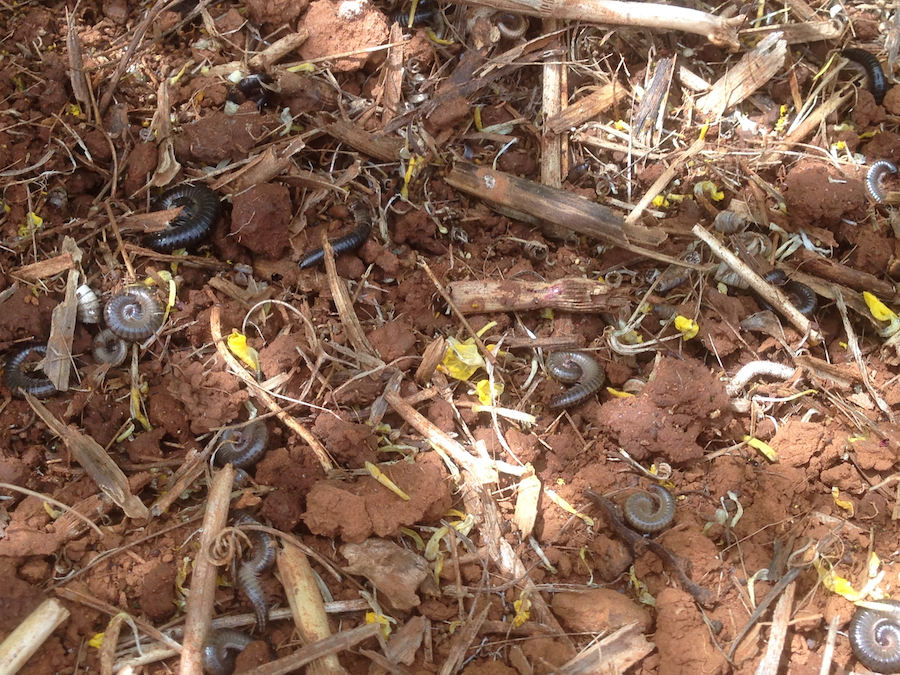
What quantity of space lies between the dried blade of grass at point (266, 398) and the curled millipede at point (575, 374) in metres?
1.31

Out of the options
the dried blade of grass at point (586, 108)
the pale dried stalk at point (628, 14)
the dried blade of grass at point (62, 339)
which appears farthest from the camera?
the dried blade of grass at point (586, 108)

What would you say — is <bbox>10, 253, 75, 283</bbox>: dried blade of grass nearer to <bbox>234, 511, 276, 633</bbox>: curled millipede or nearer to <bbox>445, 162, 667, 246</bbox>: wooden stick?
<bbox>234, 511, 276, 633</bbox>: curled millipede

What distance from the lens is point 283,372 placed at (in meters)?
3.58

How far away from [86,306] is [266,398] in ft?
3.78

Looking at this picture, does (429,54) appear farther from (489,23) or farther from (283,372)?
(283,372)

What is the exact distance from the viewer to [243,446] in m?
3.40

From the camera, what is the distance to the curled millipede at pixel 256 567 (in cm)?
301

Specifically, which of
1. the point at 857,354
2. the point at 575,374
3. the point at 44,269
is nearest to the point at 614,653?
the point at 575,374

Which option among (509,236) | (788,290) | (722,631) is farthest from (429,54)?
(722,631)

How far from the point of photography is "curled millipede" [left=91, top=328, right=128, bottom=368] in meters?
3.53

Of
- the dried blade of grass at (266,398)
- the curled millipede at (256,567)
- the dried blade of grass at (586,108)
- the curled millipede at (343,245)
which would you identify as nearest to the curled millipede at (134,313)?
the dried blade of grass at (266,398)

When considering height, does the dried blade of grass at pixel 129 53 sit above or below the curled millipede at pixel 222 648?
above

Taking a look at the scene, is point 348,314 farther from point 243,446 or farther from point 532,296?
point 532,296

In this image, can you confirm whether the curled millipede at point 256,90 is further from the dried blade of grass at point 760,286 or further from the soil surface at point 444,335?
the dried blade of grass at point 760,286
